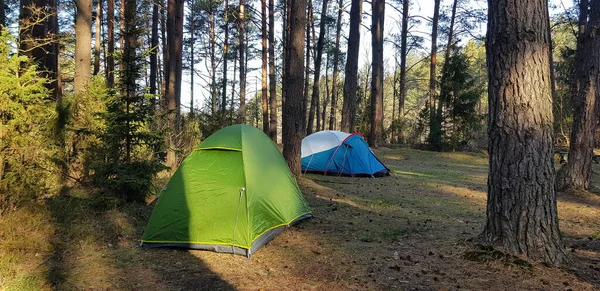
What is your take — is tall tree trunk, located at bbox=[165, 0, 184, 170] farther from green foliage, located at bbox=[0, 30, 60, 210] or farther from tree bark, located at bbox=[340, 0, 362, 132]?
green foliage, located at bbox=[0, 30, 60, 210]

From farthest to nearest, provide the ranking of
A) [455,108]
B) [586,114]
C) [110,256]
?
[455,108], [586,114], [110,256]

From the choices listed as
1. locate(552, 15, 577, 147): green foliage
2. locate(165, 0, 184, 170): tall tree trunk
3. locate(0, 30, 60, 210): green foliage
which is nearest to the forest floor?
locate(0, 30, 60, 210): green foliage

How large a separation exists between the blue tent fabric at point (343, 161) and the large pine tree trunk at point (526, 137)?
758 centimetres

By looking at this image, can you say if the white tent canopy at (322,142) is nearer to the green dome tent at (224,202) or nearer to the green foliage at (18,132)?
the green dome tent at (224,202)

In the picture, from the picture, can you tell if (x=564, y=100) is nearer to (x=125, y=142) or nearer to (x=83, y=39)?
(x=125, y=142)

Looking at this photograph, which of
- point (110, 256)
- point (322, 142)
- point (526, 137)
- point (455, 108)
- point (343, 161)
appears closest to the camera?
point (526, 137)

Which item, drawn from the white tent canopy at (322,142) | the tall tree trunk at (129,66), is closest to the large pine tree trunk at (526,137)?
the tall tree trunk at (129,66)

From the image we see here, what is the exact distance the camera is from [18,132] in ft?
16.5

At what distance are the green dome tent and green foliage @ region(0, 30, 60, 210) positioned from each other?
1747mm

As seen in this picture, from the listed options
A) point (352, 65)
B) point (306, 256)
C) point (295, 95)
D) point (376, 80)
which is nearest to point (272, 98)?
point (352, 65)

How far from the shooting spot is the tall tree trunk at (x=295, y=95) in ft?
28.2

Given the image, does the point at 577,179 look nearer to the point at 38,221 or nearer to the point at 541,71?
the point at 541,71

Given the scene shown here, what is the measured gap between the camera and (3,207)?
4.89 meters

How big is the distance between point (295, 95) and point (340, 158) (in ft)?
11.4
